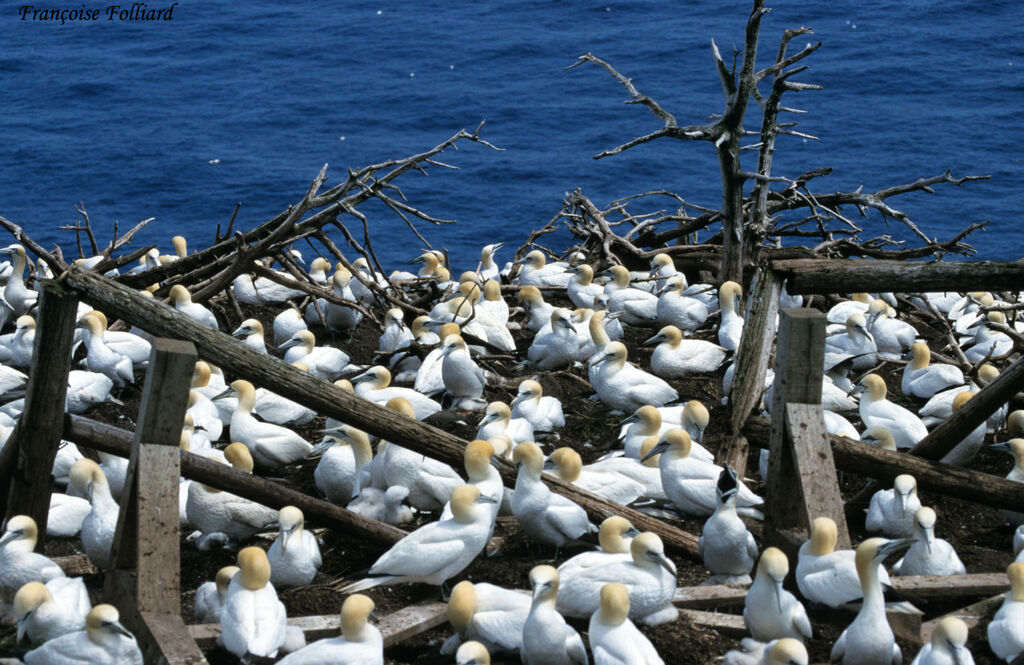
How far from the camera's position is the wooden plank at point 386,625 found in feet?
16.4

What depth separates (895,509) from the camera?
6.07 metres

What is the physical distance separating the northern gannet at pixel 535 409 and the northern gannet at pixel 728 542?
7.29ft

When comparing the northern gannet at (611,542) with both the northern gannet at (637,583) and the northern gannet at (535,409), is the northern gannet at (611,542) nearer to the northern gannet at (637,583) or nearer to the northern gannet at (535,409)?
the northern gannet at (637,583)

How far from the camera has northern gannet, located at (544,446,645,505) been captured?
6.39 metres

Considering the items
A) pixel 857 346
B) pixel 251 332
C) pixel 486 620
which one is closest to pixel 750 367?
pixel 486 620

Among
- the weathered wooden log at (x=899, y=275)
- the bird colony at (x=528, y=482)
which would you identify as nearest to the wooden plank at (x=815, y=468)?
the bird colony at (x=528, y=482)

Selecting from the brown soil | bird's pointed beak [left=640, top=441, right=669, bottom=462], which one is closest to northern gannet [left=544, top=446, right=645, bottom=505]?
bird's pointed beak [left=640, top=441, right=669, bottom=462]

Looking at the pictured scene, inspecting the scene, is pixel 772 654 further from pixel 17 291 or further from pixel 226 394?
pixel 17 291

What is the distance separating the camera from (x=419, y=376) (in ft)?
28.3

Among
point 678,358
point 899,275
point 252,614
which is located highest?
point 899,275

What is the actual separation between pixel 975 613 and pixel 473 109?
2294 cm

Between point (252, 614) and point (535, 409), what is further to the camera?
point (535, 409)

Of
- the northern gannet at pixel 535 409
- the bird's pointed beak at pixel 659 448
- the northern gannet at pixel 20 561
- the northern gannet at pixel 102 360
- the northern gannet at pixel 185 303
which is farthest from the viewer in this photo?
the northern gannet at pixel 185 303

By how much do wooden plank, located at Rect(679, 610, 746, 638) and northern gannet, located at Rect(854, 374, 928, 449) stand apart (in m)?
2.74
